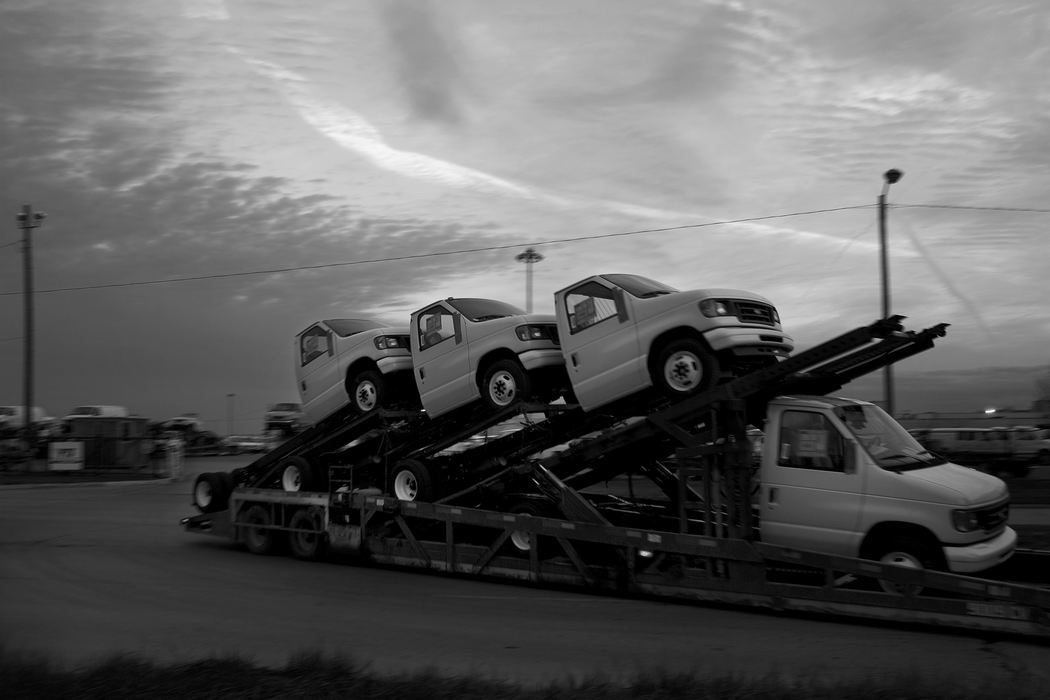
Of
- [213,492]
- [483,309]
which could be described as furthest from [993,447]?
[213,492]

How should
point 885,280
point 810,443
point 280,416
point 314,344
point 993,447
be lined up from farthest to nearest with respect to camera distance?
point 280,416 → point 993,447 → point 885,280 → point 314,344 → point 810,443

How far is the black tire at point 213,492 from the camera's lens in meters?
14.2

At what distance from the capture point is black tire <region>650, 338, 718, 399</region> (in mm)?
9391

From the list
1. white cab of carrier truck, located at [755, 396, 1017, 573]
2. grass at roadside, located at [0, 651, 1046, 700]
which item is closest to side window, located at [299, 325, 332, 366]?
white cab of carrier truck, located at [755, 396, 1017, 573]

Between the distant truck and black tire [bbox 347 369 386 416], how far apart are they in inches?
871

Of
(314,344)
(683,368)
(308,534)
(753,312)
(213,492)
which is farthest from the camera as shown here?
(213,492)

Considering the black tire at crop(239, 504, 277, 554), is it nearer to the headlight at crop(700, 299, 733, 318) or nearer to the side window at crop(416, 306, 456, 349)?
the side window at crop(416, 306, 456, 349)

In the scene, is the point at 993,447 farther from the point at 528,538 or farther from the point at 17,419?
the point at 17,419

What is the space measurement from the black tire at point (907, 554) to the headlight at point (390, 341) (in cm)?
695

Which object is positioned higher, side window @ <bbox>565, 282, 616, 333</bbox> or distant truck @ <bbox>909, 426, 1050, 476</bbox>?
side window @ <bbox>565, 282, 616, 333</bbox>

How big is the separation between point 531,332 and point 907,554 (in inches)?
194

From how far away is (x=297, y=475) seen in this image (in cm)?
1332

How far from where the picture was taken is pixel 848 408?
29.4 ft

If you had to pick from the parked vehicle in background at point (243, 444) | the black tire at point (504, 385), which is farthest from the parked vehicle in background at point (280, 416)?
the black tire at point (504, 385)
